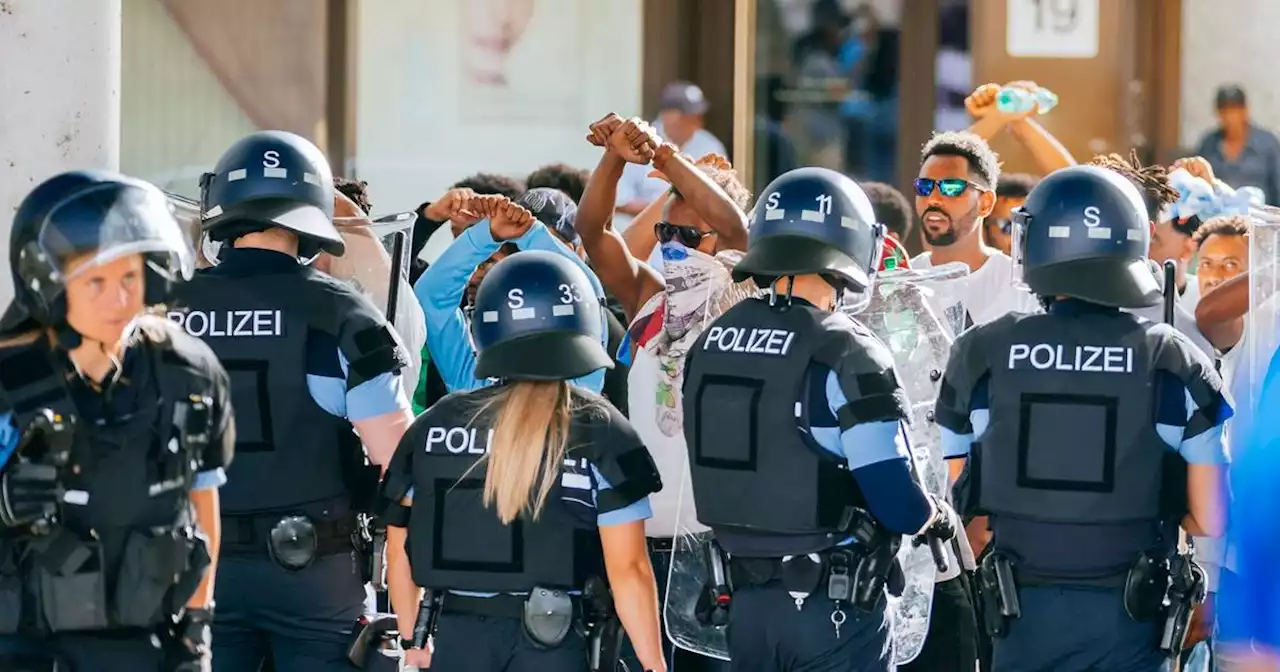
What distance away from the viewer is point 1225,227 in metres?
6.48

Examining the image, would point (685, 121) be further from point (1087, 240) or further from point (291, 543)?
point (291, 543)

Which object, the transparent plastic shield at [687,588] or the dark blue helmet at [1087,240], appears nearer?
the dark blue helmet at [1087,240]

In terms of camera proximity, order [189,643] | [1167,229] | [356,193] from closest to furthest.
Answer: [189,643] → [356,193] → [1167,229]

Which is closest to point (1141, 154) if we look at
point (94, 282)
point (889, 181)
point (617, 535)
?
point (889, 181)

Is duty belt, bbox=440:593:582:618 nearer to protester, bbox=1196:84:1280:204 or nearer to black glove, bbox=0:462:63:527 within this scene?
black glove, bbox=0:462:63:527

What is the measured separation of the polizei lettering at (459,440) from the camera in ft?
14.1

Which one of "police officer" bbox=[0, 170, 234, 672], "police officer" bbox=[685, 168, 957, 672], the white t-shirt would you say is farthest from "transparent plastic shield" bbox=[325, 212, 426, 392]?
"police officer" bbox=[0, 170, 234, 672]

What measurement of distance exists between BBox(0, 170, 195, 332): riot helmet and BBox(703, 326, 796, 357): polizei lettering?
1.36 m

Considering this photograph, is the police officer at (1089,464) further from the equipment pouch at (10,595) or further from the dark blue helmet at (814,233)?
the equipment pouch at (10,595)

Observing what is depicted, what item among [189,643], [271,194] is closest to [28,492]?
[189,643]

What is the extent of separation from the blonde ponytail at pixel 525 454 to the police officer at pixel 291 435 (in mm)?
478

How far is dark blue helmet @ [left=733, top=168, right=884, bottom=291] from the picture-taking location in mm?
4766

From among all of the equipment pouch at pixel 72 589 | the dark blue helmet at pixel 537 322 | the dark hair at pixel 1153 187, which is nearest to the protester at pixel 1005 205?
the dark hair at pixel 1153 187

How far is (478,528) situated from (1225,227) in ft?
10.3
